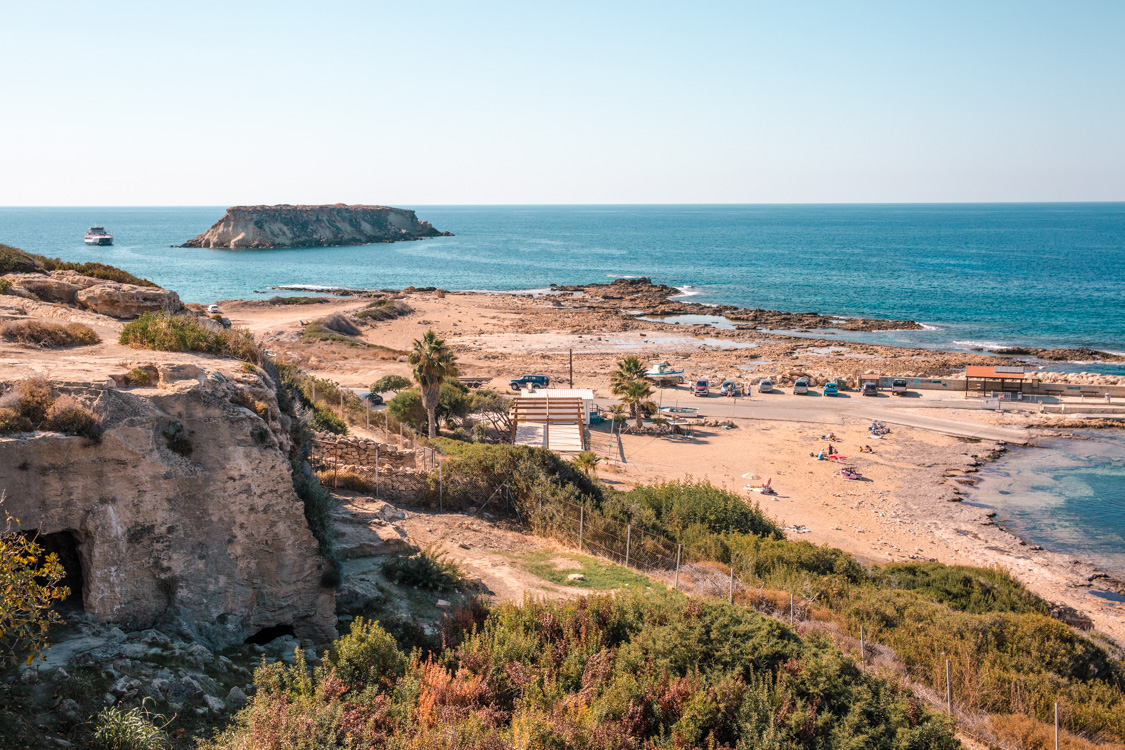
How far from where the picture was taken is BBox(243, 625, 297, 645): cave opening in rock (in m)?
10.9

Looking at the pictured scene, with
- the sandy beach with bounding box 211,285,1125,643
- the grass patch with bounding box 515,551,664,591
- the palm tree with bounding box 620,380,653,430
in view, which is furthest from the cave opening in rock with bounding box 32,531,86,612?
the palm tree with bounding box 620,380,653,430

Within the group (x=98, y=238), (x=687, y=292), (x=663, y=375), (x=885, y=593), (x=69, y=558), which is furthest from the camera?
(x=98, y=238)

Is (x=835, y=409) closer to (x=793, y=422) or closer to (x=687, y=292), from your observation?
(x=793, y=422)

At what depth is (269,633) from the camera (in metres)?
11.2

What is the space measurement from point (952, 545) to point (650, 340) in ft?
139

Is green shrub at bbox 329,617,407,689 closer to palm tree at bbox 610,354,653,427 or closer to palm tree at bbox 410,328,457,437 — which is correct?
palm tree at bbox 410,328,457,437

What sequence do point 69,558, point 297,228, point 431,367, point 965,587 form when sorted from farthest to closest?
1. point 297,228
2. point 431,367
3. point 965,587
4. point 69,558

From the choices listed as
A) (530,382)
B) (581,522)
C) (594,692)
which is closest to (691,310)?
(530,382)

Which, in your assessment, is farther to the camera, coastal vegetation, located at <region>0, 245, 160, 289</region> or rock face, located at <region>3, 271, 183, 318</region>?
coastal vegetation, located at <region>0, 245, 160, 289</region>

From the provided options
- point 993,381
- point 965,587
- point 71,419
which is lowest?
point 965,587

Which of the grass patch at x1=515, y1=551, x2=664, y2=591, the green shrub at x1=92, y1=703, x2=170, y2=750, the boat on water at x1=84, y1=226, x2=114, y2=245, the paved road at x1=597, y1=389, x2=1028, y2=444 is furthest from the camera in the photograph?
the boat on water at x1=84, y1=226, x2=114, y2=245

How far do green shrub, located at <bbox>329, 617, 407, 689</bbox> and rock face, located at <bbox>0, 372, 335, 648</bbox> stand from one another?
2018mm

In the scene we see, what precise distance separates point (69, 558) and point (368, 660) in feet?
14.2

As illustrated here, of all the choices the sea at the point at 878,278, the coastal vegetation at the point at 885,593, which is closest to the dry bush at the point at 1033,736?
the coastal vegetation at the point at 885,593
